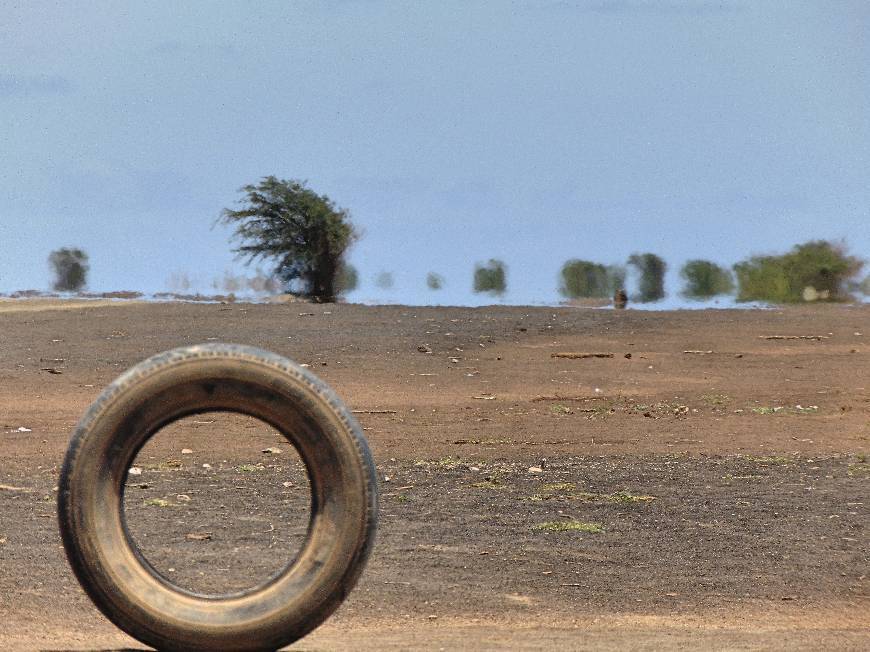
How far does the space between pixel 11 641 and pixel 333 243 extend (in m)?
29.9

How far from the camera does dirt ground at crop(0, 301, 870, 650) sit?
282 inches

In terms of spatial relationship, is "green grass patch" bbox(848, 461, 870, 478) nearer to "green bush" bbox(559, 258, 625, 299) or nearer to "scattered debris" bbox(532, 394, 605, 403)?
"scattered debris" bbox(532, 394, 605, 403)

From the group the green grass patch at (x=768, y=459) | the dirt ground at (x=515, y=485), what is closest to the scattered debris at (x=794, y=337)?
the dirt ground at (x=515, y=485)

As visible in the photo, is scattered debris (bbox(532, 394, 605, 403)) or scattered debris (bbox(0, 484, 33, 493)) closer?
scattered debris (bbox(0, 484, 33, 493))

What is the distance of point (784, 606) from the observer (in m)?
7.48

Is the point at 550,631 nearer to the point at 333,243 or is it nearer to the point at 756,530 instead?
the point at 756,530

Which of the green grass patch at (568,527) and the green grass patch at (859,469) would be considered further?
the green grass patch at (859,469)

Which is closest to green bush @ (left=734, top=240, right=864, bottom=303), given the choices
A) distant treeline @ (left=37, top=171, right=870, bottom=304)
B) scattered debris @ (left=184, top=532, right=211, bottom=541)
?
distant treeline @ (left=37, top=171, right=870, bottom=304)

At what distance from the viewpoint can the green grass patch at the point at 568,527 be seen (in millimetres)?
9320

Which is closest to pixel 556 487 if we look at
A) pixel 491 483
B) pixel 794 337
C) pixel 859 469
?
pixel 491 483

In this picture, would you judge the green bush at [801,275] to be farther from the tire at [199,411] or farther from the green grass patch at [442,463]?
the tire at [199,411]

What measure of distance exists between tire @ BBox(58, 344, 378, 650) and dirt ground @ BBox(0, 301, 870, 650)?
2.50ft

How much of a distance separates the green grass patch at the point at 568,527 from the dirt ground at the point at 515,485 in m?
0.02

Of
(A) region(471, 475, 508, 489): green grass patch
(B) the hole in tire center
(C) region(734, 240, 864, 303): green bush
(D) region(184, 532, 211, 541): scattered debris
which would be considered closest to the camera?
(B) the hole in tire center
